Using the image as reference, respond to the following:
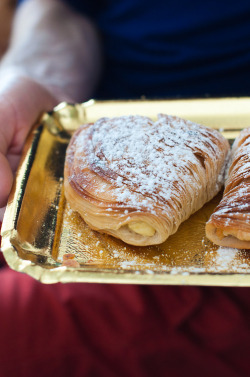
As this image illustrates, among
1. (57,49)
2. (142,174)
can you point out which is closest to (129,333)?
(142,174)

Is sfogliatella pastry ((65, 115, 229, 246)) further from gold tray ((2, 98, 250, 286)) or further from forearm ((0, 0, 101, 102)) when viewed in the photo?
forearm ((0, 0, 101, 102))

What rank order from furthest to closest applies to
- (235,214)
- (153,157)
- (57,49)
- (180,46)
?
1. (57,49)
2. (180,46)
3. (153,157)
4. (235,214)

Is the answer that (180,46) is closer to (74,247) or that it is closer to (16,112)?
(16,112)

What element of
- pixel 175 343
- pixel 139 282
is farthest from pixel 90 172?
pixel 175 343

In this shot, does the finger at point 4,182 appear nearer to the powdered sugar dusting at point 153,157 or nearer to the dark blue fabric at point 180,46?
the powdered sugar dusting at point 153,157

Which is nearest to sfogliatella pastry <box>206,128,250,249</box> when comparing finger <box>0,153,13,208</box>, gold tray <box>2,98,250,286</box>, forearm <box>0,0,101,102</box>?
gold tray <box>2,98,250,286</box>

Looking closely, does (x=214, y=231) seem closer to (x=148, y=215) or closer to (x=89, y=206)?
(x=148, y=215)
